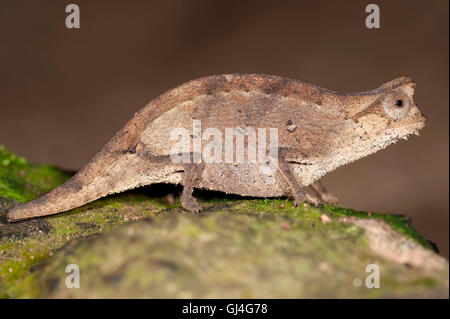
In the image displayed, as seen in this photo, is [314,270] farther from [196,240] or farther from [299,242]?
[196,240]

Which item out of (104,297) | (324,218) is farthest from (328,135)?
(104,297)

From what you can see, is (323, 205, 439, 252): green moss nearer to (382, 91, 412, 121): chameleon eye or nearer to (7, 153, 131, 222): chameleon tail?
(382, 91, 412, 121): chameleon eye

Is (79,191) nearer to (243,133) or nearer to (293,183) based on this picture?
(243,133)

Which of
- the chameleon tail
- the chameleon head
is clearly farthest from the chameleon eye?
the chameleon tail

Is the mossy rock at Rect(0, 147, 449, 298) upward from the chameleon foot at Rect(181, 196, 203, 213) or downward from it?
downward

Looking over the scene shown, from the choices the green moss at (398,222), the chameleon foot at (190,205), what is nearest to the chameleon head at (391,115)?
the green moss at (398,222)
